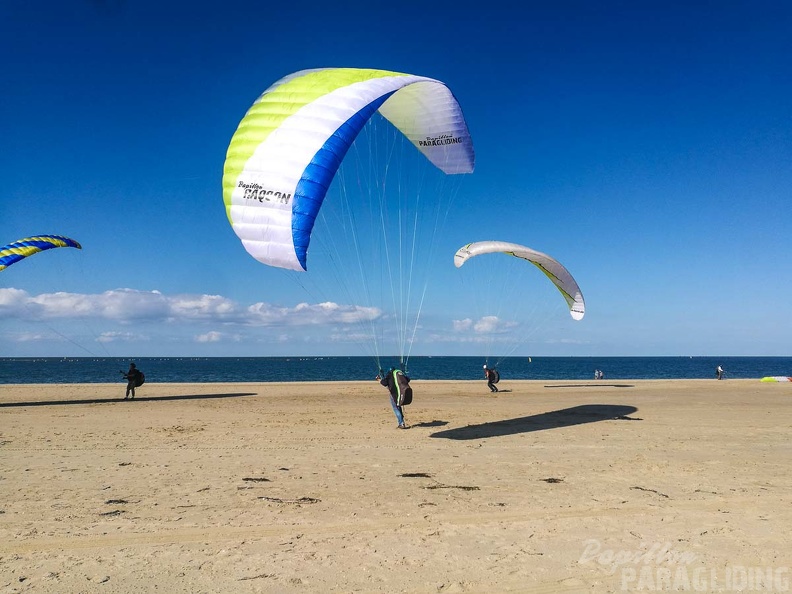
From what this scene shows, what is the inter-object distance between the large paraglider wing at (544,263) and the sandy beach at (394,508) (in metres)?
4.99

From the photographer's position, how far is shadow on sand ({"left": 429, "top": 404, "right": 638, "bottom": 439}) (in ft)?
38.0

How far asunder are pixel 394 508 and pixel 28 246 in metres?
17.2

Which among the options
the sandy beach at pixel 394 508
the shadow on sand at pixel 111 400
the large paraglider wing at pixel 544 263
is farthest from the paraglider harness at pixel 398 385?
the shadow on sand at pixel 111 400

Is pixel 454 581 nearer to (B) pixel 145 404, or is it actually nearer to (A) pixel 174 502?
(A) pixel 174 502

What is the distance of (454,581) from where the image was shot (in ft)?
14.1

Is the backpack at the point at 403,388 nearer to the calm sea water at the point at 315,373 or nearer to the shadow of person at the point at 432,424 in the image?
the shadow of person at the point at 432,424

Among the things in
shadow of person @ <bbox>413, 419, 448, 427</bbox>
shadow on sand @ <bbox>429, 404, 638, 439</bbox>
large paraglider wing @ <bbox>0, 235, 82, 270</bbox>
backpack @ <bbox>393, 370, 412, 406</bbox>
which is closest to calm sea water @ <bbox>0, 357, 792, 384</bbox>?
large paraglider wing @ <bbox>0, 235, 82, 270</bbox>

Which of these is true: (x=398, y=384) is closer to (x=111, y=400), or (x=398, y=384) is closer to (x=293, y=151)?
(x=293, y=151)

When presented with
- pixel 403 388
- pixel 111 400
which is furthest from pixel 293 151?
pixel 111 400

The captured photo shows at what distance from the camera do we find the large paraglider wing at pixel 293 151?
27.3ft

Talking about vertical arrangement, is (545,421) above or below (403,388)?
below

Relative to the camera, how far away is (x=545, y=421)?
539 inches

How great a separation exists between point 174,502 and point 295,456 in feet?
9.50

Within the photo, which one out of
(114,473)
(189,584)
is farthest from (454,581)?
(114,473)
